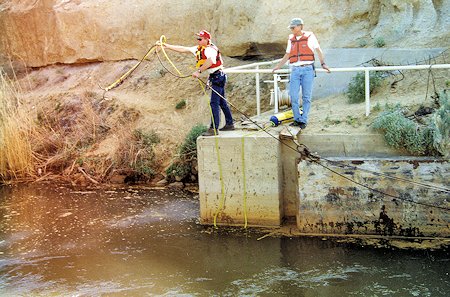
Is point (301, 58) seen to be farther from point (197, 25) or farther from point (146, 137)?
point (197, 25)

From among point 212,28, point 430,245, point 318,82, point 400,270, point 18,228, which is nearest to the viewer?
point 400,270

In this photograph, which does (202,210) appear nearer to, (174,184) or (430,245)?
(174,184)

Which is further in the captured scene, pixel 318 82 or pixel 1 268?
pixel 318 82

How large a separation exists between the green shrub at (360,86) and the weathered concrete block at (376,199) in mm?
2577

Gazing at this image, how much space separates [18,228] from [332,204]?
5690 millimetres

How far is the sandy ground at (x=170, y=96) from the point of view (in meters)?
12.3

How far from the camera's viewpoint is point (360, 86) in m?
13.2

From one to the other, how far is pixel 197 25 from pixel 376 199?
29.9 ft

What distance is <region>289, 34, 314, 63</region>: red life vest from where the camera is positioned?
11.5m

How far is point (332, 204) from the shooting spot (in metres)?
10.9

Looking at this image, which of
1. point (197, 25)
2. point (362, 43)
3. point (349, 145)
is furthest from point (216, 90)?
point (197, 25)

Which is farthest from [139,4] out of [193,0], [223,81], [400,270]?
[400,270]

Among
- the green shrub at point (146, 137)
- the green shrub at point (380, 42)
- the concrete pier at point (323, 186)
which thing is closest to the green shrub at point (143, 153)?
the green shrub at point (146, 137)

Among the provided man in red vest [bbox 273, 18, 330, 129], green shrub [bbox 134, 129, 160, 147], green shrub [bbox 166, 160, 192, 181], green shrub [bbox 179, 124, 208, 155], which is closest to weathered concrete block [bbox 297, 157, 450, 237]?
man in red vest [bbox 273, 18, 330, 129]
